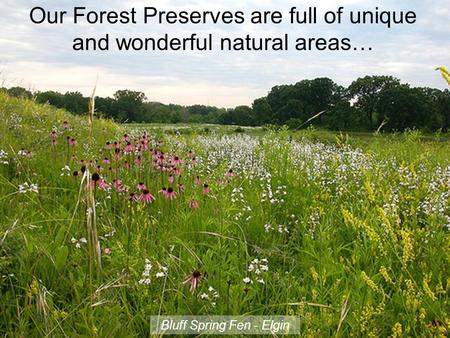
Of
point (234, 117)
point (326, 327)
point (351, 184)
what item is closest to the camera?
point (326, 327)

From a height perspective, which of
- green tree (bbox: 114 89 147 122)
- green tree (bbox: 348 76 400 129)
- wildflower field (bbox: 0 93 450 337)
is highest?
green tree (bbox: 348 76 400 129)

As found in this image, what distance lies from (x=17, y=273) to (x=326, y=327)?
194 centimetres

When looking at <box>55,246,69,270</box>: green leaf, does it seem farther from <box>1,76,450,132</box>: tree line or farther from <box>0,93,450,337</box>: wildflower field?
<box>1,76,450,132</box>: tree line

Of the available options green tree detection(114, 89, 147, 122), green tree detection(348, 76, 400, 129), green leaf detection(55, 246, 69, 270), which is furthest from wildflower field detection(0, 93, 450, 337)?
green tree detection(348, 76, 400, 129)

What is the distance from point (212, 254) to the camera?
10.8 ft

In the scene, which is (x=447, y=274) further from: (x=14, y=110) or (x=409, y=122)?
(x=409, y=122)

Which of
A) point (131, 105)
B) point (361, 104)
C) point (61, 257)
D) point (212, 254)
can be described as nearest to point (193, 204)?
point (212, 254)

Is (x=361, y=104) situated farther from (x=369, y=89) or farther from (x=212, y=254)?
(x=212, y=254)

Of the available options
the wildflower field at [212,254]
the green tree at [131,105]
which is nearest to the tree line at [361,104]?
the green tree at [131,105]

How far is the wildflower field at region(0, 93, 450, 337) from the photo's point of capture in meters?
2.33

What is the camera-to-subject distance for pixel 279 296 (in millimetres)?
2854

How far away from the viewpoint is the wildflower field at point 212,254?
2326 millimetres

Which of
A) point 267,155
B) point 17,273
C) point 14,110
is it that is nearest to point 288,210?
point 267,155

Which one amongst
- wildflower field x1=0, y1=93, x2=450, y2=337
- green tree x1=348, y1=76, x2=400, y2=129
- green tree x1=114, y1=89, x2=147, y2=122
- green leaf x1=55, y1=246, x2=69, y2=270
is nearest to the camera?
wildflower field x1=0, y1=93, x2=450, y2=337
